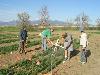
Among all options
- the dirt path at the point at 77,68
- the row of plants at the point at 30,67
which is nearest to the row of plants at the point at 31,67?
the row of plants at the point at 30,67

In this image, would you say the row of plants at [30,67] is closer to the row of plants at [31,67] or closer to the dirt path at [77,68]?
the row of plants at [31,67]

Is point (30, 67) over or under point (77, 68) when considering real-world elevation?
over

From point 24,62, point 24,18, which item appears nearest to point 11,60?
point 24,62

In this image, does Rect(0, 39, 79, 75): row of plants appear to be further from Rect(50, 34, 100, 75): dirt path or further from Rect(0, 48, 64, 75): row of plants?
Rect(50, 34, 100, 75): dirt path

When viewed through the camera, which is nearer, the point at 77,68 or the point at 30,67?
the point at 30,67

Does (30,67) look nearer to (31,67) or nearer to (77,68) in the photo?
(31,67)

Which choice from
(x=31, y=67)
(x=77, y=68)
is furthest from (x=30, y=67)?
(x=77, y=68)

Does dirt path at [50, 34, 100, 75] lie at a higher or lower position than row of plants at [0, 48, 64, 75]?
lower

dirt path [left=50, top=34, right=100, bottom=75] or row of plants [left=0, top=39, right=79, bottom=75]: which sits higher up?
row of plants [left=0, top=39, right=79, bottom=75]

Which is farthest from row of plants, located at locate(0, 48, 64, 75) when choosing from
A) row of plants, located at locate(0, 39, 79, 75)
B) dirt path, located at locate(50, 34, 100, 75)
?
dirt path, located at locate(50, 34, 100, 75)

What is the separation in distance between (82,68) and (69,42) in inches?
86.2

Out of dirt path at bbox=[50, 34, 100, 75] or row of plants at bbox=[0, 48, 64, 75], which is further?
dirt path at bbox=[50, 34, 100, 75]

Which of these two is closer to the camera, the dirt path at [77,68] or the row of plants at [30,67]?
the row of plants at [30,67]

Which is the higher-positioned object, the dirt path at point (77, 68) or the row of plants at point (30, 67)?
the row of plants at point (30, 67)
